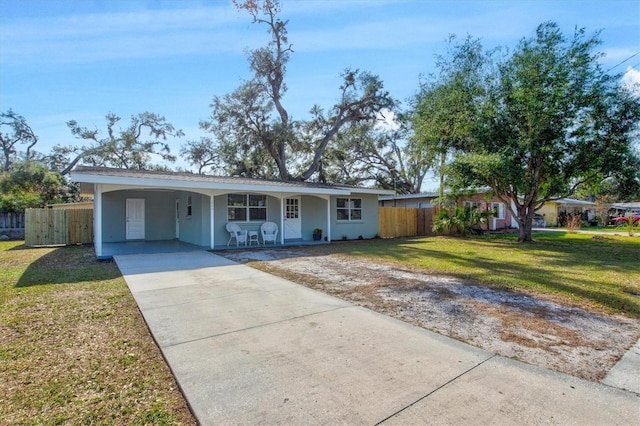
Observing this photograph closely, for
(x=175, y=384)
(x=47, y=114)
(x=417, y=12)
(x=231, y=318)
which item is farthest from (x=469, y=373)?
(x=47, y=114)

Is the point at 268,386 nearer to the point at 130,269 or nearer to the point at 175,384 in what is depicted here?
the point at 175,384

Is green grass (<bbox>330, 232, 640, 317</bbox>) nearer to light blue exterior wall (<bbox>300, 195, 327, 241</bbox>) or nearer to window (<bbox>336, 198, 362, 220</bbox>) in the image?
light blue exterior wall (<bbox>300, 195, 327, 241</bbox>)

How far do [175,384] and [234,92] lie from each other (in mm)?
24427

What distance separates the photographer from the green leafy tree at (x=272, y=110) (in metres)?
24.5

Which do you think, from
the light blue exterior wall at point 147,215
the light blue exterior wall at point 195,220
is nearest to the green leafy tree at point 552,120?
the light blue exterior wall at point 195,220

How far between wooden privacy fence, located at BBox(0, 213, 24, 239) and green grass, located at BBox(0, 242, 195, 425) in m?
13.2

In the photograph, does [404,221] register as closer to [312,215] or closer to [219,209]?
[312,215]

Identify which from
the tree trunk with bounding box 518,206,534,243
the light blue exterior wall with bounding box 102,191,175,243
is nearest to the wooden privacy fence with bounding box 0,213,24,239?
the light blue exterior wall with bounding box 102,191,175,243

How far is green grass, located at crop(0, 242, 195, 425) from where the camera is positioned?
250 cm

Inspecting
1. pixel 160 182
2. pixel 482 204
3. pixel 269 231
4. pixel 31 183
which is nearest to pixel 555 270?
pixel 269 231

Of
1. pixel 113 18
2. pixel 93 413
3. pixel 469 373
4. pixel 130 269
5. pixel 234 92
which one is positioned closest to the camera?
pixel 93 413

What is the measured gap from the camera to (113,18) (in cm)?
876

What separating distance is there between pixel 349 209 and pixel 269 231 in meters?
4.97

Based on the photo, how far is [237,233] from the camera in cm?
1317
